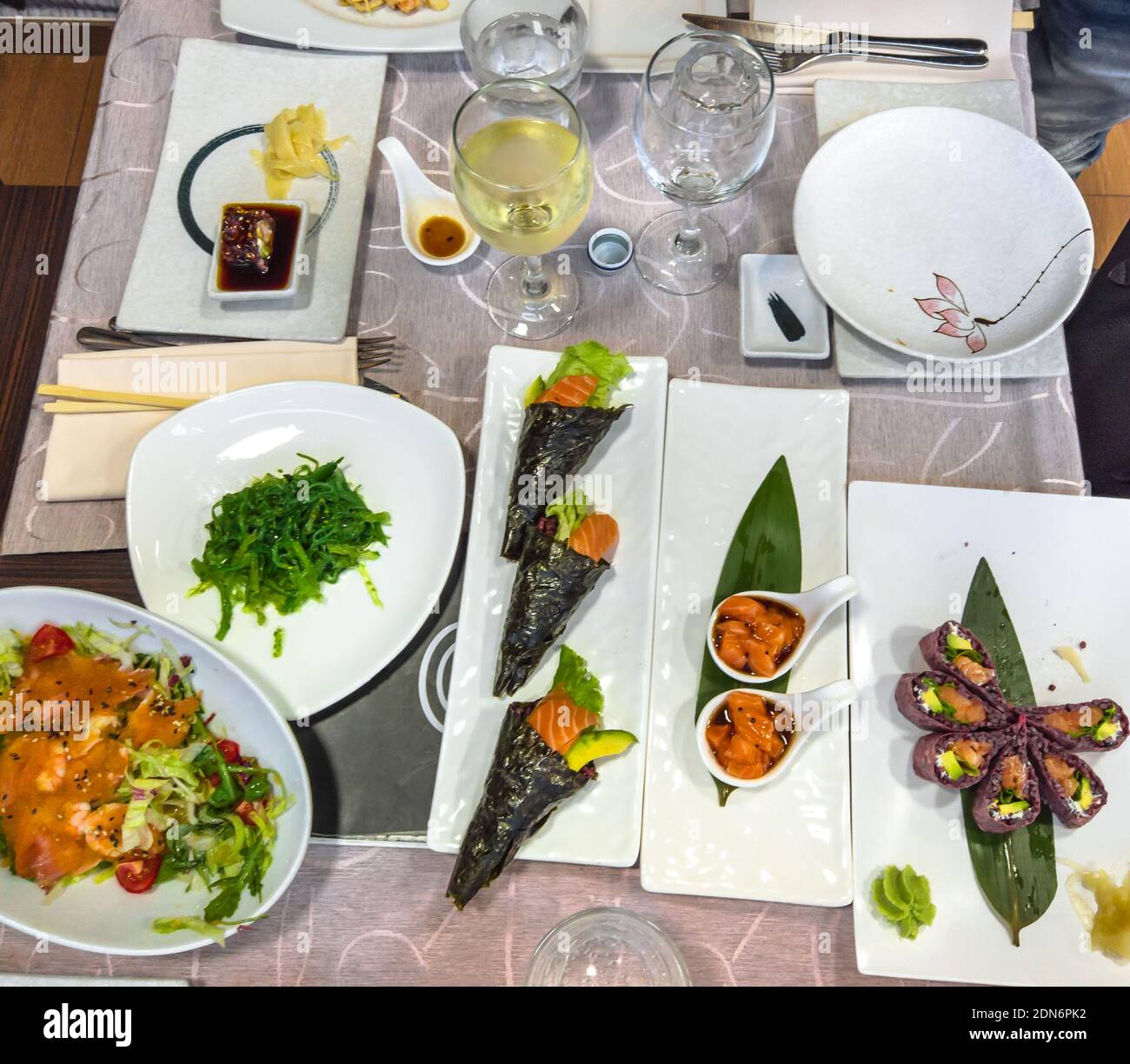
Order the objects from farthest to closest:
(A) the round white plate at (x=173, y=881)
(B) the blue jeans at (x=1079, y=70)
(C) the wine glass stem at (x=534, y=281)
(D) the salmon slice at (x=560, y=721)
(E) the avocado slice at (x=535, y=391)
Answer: (B) the blue jeans at (x=1079, y=70)
(C) the wine glass stem at (x=534, y=281)
(E) the avocado slice at (x=535, y=391)
(D) the salmon slice at (x=560, y=721)
(A) the round white plate at (x=173, y=881)

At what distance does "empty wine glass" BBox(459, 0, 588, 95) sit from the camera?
167 centimetres

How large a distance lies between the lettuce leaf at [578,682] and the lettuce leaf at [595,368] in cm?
47

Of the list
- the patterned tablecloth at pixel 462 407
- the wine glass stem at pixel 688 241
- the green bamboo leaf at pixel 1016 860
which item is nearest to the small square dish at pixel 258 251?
the patterned tablecloth at pixel 462 407

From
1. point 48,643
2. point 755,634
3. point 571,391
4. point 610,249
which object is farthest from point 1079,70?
point 48,643

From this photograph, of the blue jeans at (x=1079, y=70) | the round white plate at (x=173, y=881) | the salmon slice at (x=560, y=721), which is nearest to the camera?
the round white plate at (x=173, y=881)

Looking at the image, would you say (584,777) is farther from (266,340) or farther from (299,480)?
(266,340)

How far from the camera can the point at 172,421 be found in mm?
1512

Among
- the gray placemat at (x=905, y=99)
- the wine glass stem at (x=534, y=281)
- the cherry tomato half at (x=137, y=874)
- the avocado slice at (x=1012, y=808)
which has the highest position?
the gray placemat at (x=905, y=99)

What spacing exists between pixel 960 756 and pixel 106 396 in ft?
A: 5.38

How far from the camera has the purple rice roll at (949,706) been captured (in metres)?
1.32

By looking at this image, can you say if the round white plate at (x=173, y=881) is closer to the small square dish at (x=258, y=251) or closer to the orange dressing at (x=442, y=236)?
the small square dish at (x=258, y=251)

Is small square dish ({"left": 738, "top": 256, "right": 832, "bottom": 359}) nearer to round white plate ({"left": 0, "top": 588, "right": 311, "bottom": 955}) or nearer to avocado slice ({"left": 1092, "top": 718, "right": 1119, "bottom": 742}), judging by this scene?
avocado slice ({"left": 1092, "top": 718, "right": 1119, "bottom": 742})

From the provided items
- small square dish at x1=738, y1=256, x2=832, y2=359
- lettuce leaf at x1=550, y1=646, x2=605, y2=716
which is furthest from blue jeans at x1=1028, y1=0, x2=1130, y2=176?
lettuce leaf at x1=550, y1=646, x2=605, y2=716
